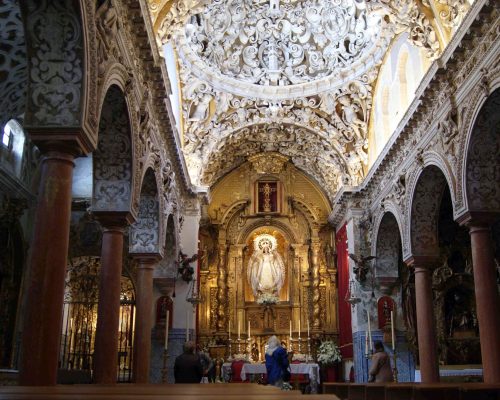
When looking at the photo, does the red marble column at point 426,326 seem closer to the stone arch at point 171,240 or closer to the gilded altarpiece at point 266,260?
the stone arch at point 171,240

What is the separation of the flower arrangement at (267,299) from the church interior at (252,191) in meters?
0.14

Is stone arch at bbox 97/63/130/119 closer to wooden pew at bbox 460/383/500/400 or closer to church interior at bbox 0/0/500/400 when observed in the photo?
church interior at bbox 0/0/500/400

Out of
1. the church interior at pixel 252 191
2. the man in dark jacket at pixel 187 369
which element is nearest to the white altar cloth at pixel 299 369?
the church interior at pixel 252 191

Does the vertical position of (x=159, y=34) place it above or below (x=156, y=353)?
above

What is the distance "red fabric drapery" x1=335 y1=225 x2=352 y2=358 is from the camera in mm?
19969

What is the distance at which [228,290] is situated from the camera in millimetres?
22438

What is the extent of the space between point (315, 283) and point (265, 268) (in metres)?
2.02

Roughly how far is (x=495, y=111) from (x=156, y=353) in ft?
39.1

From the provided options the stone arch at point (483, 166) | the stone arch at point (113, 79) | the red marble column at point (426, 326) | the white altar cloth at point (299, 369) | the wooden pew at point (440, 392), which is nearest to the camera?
the wooden pew at point (440, 392)

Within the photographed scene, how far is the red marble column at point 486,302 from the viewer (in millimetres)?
10211

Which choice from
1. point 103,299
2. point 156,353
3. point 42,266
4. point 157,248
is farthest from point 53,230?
point 156,353

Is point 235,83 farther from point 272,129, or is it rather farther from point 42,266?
point 42,266

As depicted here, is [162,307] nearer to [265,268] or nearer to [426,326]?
[265,268]

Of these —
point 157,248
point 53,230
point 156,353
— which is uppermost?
point 157,248
